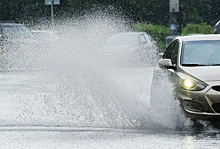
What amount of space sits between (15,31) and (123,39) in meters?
4.57

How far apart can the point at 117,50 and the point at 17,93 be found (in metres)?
9.02

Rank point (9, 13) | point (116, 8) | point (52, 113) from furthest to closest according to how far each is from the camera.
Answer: point (9, 13), point (116, 8), point (52, 113)

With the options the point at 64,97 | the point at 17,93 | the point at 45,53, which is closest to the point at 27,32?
the point at 45,53

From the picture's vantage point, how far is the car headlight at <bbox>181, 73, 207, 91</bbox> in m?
7.68

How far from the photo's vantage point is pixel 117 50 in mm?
21047

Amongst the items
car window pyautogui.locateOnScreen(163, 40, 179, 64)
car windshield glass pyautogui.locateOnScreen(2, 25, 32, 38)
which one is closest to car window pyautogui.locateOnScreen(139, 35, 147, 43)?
car windshield glass pyautogui.locateOnScreen(2, 25, 32, 38)

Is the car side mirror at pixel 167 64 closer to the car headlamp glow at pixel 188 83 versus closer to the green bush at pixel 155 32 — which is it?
the car headlamp glow at pixel 188 83

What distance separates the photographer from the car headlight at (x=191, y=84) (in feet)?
25.2

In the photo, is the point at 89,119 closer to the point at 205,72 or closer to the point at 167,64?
the point at 167,64

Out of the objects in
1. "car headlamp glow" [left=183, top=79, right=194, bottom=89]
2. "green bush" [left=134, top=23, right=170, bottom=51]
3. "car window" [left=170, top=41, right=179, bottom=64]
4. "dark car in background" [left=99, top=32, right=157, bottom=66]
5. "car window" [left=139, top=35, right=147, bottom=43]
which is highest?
"car window" [left=170, top=41, right=179, bottom=64]

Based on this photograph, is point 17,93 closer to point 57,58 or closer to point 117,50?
point 57,58

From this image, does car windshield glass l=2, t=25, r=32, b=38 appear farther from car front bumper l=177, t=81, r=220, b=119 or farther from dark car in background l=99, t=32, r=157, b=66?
car front bumper l=177, t=81, r=220, b=119

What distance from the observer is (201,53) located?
8664 mm

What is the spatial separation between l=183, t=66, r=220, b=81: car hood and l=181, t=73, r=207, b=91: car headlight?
0.25ft
